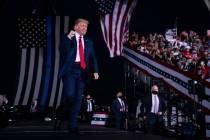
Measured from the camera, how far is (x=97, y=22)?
13.9m

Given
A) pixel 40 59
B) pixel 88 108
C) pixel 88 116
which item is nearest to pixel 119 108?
pixel 88 108

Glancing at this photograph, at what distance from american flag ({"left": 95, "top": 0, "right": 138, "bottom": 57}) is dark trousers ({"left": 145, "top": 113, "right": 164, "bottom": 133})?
336 cm

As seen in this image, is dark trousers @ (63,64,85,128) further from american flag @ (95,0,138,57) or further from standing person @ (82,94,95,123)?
standing person @ (82,94,95,123)

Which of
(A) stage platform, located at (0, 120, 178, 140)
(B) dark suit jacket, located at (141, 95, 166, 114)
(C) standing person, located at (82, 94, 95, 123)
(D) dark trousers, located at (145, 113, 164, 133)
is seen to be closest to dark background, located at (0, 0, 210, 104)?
(C) standing person, located at (82, 94, 95, 123)

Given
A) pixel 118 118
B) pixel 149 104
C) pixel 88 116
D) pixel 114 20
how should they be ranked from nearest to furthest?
pixel 149 104
pixel 114 20
pixel 118 118
pixel 88 116

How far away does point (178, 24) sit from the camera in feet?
52.5

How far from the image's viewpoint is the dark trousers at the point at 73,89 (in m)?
3.97

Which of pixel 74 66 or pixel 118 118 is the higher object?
pixel 74 66

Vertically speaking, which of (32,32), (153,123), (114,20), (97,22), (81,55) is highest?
(97,22)

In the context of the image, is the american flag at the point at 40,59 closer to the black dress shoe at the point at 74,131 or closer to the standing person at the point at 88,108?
the standing person at the point at 88,108

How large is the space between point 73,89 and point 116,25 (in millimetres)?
7187

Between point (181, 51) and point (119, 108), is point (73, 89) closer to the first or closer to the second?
point (181, 51)

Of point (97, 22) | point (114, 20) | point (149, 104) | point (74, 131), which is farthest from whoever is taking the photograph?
point (97, 22)

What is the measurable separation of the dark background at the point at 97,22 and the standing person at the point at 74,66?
737cm
